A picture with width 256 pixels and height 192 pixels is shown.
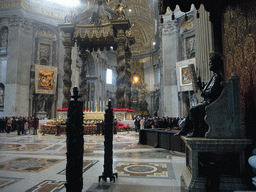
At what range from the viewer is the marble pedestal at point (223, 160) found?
105 inches

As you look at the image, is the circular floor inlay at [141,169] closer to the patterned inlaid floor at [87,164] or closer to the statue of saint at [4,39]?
the patterned inlaid floor at [87,164]

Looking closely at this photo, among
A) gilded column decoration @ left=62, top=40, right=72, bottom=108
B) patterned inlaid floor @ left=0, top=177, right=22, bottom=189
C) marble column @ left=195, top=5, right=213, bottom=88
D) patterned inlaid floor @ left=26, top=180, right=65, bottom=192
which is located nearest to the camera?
patterned inlaid floor @ left=26, top=180, right=65, bottom=192

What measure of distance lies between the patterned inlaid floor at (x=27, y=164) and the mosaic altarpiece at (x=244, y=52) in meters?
4.30

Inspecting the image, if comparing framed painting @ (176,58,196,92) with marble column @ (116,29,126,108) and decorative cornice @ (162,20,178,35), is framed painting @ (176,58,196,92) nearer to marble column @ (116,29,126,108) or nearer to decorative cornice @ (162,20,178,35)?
decorative cornice @ (162,20,178,35)

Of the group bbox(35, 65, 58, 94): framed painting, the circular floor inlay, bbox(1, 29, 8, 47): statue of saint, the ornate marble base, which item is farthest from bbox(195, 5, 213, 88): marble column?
bbox(1, 29, 8, 47): statue of saint

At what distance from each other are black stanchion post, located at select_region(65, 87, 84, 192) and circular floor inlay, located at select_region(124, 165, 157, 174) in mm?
1934

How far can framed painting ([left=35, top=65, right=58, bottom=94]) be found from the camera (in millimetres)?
21109

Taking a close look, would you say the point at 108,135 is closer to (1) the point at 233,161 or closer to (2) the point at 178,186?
(2) the point at 178,186

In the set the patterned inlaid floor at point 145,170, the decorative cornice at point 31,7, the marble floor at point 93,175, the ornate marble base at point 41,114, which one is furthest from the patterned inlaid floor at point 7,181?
the decorative cornice at point 31,7

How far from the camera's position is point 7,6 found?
20.9 m

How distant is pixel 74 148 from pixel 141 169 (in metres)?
2.25

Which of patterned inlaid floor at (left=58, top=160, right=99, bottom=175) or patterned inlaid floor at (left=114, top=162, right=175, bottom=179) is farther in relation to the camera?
patterned inlaid floor at (left=58, top=160, right=99, bottom=175)

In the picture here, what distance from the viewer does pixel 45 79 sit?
2148 centimetres

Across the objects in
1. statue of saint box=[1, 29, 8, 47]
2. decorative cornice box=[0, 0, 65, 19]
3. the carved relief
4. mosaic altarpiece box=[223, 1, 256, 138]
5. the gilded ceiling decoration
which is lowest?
mosaic altarpiece box=[223, 1, 256, 138]
